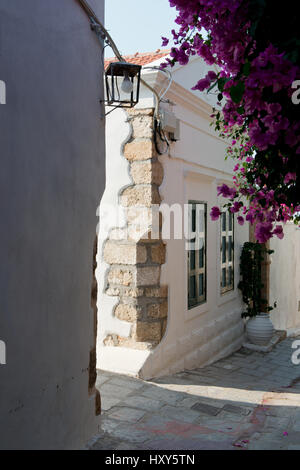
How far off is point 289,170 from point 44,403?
1672 millimetres

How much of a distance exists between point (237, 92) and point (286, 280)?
10.7m

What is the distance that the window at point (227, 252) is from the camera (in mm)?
7859

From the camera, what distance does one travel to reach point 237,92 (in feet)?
5.78

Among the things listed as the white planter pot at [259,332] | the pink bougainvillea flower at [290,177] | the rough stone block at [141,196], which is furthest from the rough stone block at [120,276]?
the white planter pot at [259,332]

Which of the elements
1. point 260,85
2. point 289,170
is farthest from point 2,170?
point 289,170

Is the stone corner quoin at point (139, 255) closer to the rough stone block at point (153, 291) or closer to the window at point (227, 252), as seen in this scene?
the rough stone block at point (153, 291)

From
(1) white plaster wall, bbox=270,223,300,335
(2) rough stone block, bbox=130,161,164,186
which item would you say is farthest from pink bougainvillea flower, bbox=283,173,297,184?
(1) white plaster wall, bbox=270,223,300,335

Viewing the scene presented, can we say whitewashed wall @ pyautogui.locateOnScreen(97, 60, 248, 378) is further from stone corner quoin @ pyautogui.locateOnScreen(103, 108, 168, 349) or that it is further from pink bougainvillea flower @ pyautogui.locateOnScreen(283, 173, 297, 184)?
pink bougainvillea flower @ pyautogui.locateOnScreen(283, 173, 297, 184)

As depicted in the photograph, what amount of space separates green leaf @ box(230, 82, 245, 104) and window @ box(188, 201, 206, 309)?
4.50 meters

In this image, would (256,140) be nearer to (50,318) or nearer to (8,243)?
(8,243)

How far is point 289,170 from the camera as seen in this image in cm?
206

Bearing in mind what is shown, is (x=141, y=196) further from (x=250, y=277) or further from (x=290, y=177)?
(x=250, y=277)

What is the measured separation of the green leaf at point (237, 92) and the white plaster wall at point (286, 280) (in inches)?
355

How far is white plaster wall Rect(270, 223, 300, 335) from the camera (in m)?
10.9
